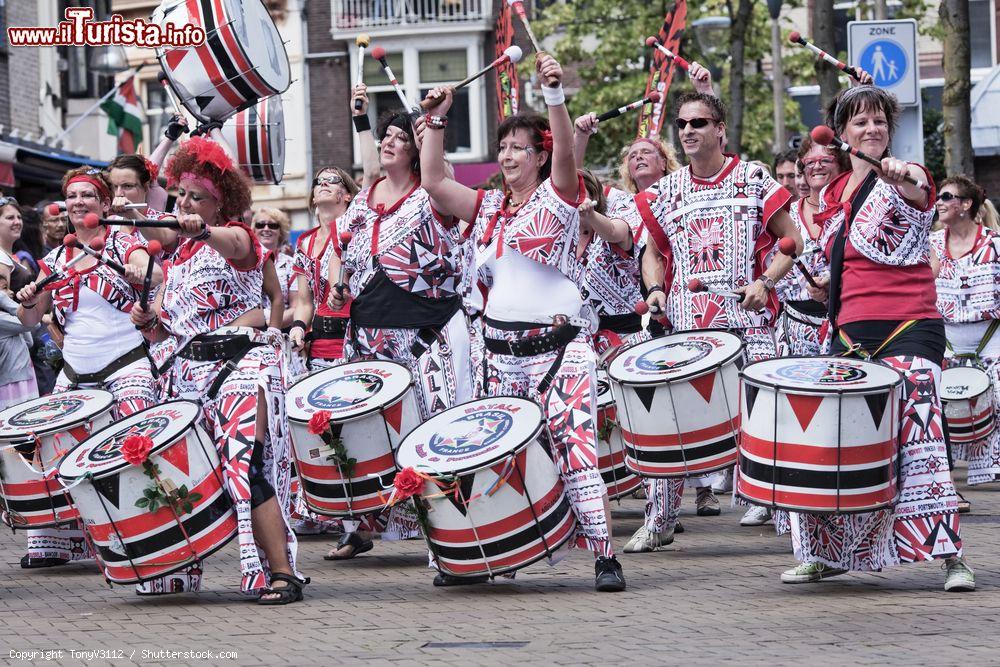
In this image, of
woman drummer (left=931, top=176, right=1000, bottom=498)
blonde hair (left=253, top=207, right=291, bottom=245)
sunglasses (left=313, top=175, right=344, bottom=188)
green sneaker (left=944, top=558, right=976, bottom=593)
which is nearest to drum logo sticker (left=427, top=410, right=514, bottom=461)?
green sneaker (left=944, top=558, right=976, bottom=593)

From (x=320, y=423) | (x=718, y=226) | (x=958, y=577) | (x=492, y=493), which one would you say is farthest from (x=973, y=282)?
(x=492, y=493)

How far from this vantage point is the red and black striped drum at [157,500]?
23.0ft

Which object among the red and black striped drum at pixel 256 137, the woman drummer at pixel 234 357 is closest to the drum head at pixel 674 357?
the woman drummer at pixel 234 357

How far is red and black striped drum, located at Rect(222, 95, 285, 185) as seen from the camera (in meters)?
10.6

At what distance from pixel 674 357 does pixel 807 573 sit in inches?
50.9

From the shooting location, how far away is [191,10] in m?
10.1

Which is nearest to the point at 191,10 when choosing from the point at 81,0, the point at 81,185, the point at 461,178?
the point at 81,185

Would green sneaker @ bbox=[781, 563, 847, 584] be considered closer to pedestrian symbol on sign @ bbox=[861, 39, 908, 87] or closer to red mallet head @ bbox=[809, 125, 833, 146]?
red mallet head @ bbox=[809, 125, 833, 146]

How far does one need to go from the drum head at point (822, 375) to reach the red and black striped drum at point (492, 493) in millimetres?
942

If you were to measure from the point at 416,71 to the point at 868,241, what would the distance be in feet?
115

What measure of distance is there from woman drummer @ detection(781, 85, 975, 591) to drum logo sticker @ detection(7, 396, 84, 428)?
365 cm

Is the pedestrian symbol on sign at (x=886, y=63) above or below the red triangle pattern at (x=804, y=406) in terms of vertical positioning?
above

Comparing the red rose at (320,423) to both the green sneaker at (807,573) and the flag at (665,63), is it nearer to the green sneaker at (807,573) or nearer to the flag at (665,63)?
the green sneaker at (807,573)

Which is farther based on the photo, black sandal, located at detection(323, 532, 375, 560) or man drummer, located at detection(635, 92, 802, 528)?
black sandal, located at detection(323, 532, 375, 560)
